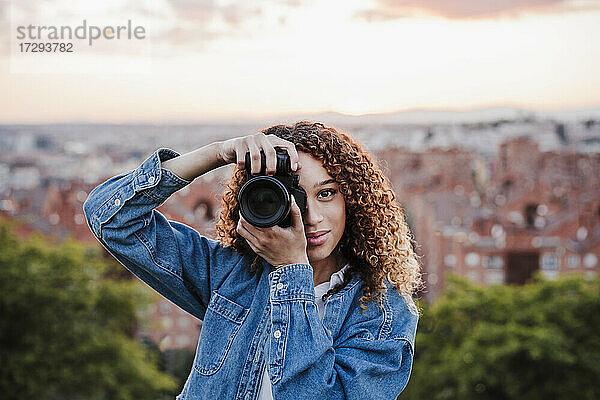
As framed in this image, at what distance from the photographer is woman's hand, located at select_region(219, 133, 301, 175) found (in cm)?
78

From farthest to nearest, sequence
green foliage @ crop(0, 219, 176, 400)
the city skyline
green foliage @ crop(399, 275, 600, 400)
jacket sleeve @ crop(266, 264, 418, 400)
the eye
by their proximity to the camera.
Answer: green foliage @ crop(0, 219, 176, 400)
green foliage @ crop(399, 275, 600, 400)
the city skyline
the eye
jacket sleeve @ crop(266, 264, 418, 400)

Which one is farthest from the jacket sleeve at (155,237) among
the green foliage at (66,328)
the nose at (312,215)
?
the green foliage at (66,328)

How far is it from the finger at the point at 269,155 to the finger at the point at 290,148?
18 millimetres

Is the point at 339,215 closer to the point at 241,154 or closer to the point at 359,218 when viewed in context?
the point at 359,218

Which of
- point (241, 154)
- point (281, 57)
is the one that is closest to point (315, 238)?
point (241, 154)

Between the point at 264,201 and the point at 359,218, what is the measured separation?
0.15m

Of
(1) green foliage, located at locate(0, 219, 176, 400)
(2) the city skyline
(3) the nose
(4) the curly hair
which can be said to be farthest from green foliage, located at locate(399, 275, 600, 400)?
(3) the nose

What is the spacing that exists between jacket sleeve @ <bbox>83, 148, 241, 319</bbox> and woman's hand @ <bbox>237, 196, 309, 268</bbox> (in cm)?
8

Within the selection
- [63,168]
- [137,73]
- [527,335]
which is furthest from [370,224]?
[63,168]

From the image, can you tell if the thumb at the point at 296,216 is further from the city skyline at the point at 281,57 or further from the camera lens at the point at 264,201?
the city skyline at the point at 281,57

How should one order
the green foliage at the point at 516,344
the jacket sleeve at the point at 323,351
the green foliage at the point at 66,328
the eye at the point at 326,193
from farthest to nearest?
the green foliage at the point at 66,328, the green foliage at the point at 516,344, the eye at the point at 326,193, the jacket sleeve at the point at 323,351

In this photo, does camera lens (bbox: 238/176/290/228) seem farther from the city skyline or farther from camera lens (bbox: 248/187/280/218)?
the city skyline

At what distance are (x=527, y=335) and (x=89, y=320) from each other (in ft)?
16.6

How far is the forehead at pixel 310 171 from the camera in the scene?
0.84m
